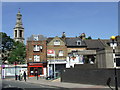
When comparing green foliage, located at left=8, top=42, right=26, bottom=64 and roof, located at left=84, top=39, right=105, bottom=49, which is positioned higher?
roof, located at left=84, top=39, right=105, bottom=49

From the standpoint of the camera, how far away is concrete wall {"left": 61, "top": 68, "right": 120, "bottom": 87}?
67.8 feet

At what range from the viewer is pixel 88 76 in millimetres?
22609

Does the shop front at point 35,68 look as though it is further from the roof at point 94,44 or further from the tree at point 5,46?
the tree at point 5,46

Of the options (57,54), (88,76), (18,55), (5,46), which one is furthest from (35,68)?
(5,46)

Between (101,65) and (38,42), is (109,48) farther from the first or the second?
(38,42)

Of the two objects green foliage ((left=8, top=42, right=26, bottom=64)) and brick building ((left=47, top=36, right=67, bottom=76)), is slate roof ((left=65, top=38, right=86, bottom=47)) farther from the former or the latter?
green foliage ((left=8, top=42, right=26, bottom=64))

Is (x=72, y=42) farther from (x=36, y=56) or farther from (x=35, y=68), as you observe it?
(x=35, y=68)

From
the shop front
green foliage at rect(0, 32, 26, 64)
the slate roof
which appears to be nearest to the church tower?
Answer: green foliage at rect(0, 32, 26, 64)

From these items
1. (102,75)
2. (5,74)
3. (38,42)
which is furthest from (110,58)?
(5,74)

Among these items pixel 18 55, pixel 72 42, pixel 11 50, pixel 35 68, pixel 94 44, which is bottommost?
pixel 35 68

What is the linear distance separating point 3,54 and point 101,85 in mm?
53615

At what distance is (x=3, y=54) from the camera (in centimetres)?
6900

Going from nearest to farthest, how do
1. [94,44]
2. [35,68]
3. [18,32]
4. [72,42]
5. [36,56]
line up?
[35,68], [36,56], [72,42], [94,44], [18,32]

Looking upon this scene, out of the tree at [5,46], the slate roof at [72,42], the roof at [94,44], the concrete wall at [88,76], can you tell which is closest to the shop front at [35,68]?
the slate roof at [72,42]
